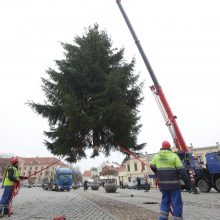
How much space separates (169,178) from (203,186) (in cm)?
1620

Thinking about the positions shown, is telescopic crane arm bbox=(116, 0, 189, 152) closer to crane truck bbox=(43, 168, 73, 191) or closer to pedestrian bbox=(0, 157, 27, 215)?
pedestrian bbox=(0, 157, 27, 215)

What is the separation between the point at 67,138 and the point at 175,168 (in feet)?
24.0

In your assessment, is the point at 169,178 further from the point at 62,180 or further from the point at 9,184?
the point at 62,180

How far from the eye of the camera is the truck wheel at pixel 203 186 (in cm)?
2162

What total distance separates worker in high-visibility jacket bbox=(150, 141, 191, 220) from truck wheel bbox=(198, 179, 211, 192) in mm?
15577

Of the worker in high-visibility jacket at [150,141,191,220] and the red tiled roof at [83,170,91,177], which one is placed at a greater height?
the red tiled roof at [83,170,91,177]

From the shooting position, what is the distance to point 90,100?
14.4 metres

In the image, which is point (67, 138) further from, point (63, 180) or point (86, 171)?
point (86, 171)

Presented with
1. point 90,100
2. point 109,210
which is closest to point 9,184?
point 109,210

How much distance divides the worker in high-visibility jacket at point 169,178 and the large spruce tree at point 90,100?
5959 millimetres

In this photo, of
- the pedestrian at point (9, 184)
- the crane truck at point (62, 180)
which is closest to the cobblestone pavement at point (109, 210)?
the pedestrian at point (9, 184)

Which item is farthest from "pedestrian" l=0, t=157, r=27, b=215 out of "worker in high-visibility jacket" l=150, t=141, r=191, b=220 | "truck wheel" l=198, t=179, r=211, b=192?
"truck wheel" l=198, t=179, r=211, b=192

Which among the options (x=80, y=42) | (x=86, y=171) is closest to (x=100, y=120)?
(x=80, y=42)

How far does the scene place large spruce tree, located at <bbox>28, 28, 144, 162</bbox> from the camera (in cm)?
1334
